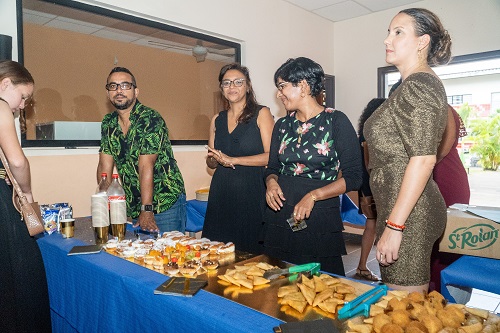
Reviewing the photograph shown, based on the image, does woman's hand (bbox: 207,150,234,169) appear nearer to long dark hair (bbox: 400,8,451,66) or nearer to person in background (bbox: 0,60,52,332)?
person in background (bbox: 0,60,52,332)

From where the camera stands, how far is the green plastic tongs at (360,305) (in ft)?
2.87

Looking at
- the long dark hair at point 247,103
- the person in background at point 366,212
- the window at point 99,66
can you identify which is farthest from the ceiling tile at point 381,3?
the long dark hair at point 247,103

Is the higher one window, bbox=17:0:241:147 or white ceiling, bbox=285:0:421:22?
white ceiling, bbox=285:0:421:22

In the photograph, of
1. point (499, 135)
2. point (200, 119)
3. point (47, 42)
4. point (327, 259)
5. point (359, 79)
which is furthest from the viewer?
point (359, 79)

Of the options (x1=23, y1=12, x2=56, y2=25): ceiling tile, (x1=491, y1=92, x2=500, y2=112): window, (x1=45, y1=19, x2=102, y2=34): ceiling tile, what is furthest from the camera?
(x1=491, y1=92, x2=500, y2=112): window

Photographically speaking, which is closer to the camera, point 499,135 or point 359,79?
point 499,135

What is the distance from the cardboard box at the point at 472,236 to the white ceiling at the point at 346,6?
353 cm

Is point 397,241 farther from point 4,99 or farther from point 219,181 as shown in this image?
point 4,99

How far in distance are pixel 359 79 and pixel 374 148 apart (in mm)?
4005

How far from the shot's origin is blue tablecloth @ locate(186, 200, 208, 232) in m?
3.18

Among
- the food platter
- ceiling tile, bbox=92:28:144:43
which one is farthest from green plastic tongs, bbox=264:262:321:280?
ceiling tile, bbox=92:28:144:43

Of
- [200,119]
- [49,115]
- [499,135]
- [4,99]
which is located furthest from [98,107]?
[499,135]

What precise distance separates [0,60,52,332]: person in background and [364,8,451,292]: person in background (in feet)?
4.54

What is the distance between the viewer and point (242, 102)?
2.13 meters
